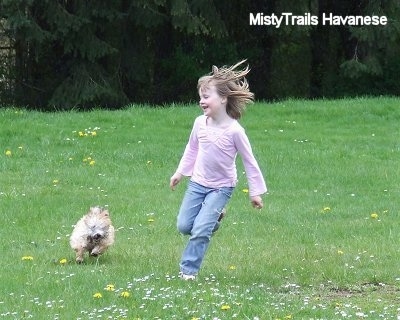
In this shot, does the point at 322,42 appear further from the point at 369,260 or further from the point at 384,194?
the point at 369,260

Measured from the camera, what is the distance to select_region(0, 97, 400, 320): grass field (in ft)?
23.4

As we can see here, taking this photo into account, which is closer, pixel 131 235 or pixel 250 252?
pixel 250 252

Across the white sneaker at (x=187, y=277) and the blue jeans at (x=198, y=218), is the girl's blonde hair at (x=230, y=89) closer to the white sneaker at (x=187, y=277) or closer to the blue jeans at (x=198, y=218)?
the blue jeans at (x=198, y=218)

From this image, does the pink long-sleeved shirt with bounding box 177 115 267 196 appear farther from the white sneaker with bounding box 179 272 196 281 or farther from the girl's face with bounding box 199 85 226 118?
the white sneaker with bounding box 179 272 196 281

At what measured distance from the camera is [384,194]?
12.4 metres

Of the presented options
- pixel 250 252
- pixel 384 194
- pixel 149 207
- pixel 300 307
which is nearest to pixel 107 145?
pixel 149 207

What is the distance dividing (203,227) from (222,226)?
2.86 meters

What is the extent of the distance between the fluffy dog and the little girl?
3.66 feet

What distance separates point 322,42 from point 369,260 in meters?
22.0

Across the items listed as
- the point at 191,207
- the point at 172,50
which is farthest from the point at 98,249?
the point at 172,50

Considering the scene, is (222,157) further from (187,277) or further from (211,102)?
(187,277)

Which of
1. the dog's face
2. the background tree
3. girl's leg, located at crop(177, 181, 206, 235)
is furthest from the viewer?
the background tree

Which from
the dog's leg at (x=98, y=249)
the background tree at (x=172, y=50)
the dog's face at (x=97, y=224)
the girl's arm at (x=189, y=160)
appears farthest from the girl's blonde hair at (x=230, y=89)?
the background tree at (x=172, y=50)

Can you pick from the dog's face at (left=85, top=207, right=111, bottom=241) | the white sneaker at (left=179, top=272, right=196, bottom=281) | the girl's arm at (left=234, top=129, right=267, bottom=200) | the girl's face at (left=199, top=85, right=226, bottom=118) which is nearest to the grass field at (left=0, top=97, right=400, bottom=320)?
the white sneaker at (left=179, top=272, right=196, bottom=281)
